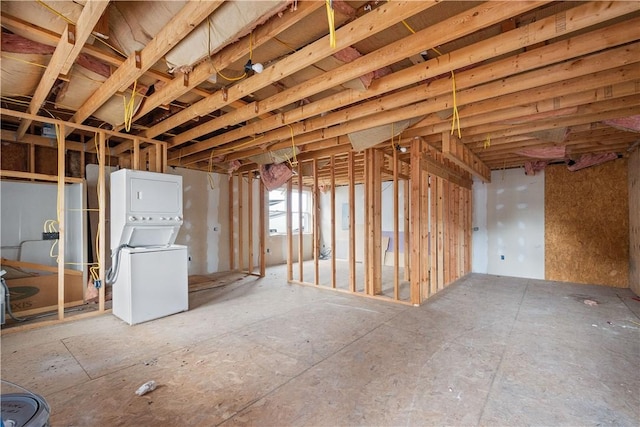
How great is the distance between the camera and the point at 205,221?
623cm

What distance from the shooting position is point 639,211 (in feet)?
14.3

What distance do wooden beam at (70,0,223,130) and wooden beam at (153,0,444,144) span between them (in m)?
0.65

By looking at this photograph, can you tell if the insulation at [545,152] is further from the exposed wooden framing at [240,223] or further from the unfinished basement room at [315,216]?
the exposed wooden framing at [240,223]

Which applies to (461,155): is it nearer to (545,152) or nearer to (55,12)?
(545,152)

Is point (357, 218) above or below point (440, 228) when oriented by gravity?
above

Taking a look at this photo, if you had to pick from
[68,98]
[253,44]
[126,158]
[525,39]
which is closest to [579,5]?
[525,39]

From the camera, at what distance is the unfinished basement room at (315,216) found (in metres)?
1.84

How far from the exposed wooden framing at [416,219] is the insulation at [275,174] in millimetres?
2284

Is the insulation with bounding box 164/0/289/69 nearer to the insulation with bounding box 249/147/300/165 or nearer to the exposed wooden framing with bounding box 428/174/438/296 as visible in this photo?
the insulation with bounding box 249/147/300/165

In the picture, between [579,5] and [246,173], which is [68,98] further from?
[579,5]

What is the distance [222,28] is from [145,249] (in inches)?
108

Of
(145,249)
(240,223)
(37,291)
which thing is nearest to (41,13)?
(145,249)

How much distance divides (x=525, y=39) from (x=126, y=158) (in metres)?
5.64

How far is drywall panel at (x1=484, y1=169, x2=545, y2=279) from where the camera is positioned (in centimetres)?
586
